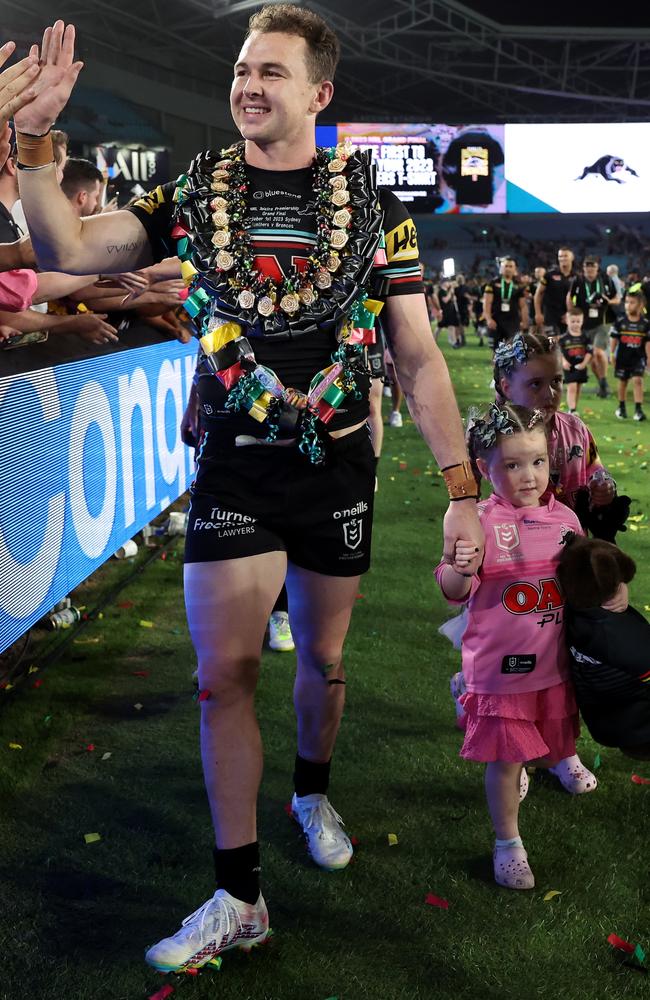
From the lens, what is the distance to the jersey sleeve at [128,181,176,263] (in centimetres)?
253

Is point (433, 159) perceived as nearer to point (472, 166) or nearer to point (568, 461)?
point (472, 166)

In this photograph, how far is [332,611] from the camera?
2861 mm

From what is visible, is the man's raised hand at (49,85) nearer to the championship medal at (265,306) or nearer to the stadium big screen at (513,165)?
the championship medal at (265,306)

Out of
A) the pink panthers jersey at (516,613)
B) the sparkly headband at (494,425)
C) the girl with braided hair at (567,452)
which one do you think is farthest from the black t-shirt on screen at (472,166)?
the pink panthers jersey at (516,613)

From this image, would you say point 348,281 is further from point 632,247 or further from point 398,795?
point 632,247

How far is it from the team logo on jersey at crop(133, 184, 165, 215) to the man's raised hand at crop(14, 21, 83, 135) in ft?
1.21

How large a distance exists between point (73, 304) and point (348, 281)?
3.42m

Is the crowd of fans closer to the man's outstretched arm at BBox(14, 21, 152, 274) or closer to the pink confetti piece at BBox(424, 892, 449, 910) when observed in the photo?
the man's outstretched arm at BBox(14, 21, 152, 274)

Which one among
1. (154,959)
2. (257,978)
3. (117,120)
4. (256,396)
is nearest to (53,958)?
(154,959)

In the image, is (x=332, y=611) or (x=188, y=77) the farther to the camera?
(x=188, y=77)

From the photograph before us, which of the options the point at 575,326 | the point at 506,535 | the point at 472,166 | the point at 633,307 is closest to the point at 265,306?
the point at 506,535

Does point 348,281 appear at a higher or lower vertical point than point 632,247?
higher

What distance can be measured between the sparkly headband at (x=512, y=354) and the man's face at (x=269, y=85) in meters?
1.56

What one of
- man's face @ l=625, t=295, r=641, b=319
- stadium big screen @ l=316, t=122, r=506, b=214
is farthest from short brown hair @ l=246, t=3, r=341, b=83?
stadium big screen @ l=316, t=122, r=506, b=214
